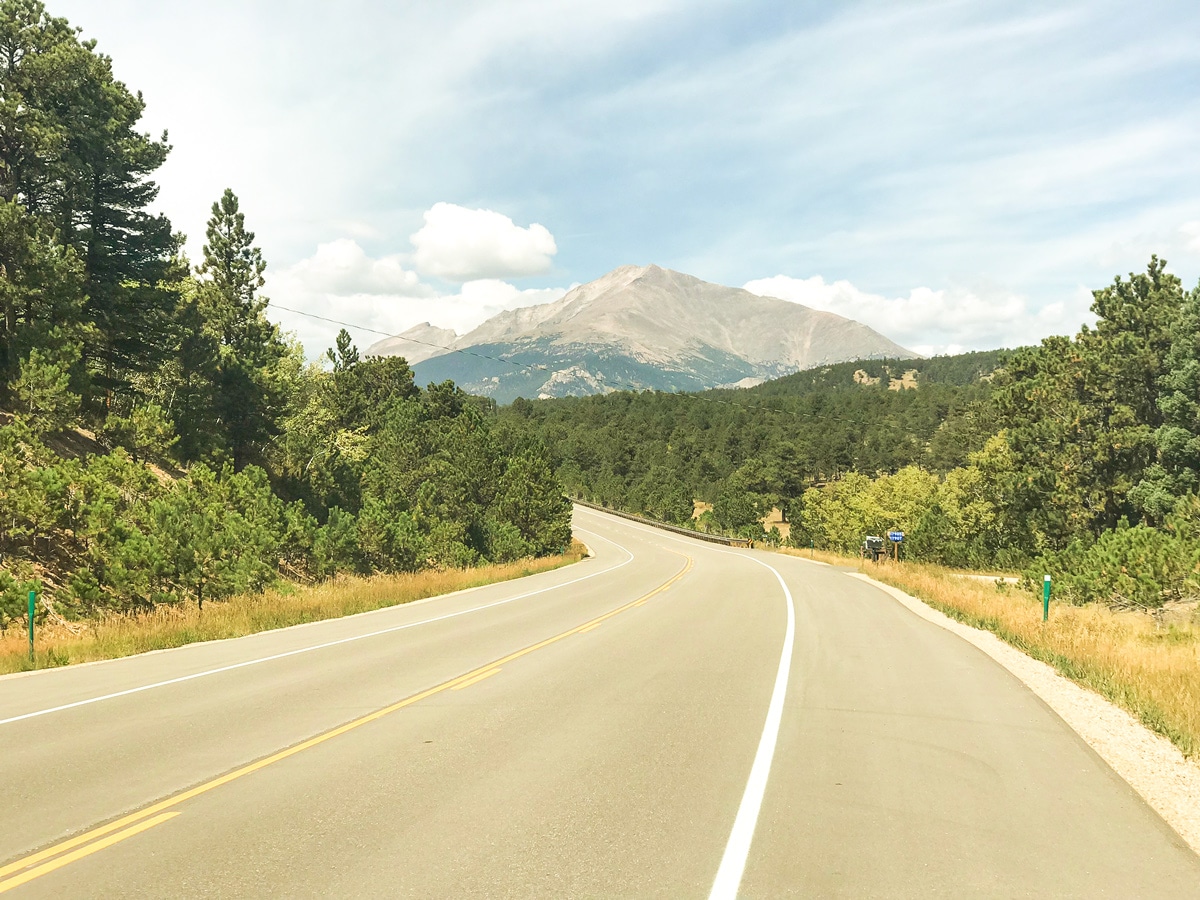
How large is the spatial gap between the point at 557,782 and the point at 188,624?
11.7 meters

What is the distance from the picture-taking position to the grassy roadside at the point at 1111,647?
8.64 metres

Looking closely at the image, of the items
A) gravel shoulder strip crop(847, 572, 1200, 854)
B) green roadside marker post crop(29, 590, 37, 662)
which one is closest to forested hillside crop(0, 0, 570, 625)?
green roadside marker post crop(29, 590, 37, 662)

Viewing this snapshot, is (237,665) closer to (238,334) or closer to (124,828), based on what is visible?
(124,828)

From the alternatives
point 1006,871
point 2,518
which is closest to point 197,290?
point 2,518

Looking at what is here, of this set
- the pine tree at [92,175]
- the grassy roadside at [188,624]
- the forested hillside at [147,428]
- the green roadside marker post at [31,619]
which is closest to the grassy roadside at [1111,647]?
the grassy roadside at [188,624]

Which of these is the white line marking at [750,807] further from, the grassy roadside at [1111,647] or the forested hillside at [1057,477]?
the forested hillside at [1057,477]

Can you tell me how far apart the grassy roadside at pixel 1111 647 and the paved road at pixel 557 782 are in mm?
1083

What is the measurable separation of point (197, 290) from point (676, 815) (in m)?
38.7

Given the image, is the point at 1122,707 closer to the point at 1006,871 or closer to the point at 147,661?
the point at 1006,871

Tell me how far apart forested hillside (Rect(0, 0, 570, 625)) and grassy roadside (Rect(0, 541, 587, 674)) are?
1.75m

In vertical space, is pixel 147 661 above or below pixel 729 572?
above

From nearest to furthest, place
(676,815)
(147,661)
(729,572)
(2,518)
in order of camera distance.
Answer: (676,815)
(147,661)
(2,518)
(729,572)

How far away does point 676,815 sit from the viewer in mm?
5426

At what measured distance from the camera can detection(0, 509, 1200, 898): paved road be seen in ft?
14.8
